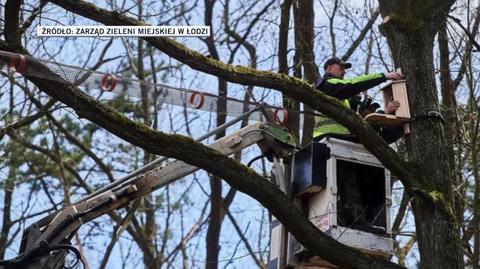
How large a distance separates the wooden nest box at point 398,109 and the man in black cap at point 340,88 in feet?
0.16

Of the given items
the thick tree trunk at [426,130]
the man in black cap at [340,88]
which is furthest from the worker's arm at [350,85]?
the thick tree trunk at [426,130]

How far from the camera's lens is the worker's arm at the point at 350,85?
23.6 feet

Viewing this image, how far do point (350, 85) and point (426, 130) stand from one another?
0.69 m

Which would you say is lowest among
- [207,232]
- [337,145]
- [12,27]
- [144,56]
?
[207,232]

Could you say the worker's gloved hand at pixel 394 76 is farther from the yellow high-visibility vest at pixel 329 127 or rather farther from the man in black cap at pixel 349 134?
the yellow high-visibility vest at pixel 329 127

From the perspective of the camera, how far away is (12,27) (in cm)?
621

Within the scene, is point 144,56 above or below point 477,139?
above

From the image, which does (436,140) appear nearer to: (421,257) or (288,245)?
(421,257)

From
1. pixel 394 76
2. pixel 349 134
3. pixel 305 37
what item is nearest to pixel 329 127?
pixel 349 134

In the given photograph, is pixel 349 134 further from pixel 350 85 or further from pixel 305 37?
pixel 305 37

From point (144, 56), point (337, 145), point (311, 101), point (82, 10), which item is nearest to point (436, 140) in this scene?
point (337, 145)

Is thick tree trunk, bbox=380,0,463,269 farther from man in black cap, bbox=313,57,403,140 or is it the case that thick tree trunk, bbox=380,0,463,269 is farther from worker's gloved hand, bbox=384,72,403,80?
man in black cap, bbox=313,57,403,140

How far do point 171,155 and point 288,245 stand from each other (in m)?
1.55

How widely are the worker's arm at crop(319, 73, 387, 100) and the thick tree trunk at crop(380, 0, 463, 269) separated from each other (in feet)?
1.25
